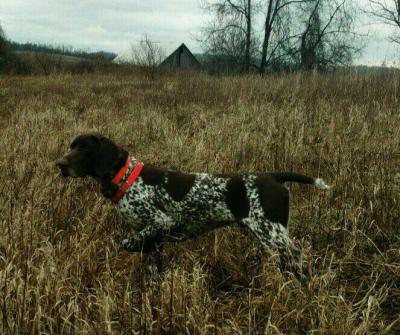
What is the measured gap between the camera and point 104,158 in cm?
342

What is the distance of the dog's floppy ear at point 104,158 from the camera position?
134 inches

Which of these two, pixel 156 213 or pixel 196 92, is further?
pixel 196 92

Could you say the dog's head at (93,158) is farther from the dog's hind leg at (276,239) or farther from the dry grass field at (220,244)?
the dog's hind leg at (276,239)

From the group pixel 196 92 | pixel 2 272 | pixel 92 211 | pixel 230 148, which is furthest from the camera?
pixel 196 92

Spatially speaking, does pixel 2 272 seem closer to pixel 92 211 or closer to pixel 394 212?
pixel 92 211

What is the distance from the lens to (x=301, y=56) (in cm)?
2831

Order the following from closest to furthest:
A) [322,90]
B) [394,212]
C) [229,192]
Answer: [229,192]
[394,212]
[322,90]

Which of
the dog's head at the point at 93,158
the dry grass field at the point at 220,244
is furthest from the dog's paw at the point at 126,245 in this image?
the dog's head at the point at 93,158

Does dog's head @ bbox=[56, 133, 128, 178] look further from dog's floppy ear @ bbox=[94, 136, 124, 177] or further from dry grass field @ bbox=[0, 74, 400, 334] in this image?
dry grass field @ bbox=[0, 74, 400, 334]

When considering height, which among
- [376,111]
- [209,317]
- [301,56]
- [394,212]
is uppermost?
[301,56]

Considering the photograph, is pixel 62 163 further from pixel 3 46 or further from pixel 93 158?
pixel 3 46

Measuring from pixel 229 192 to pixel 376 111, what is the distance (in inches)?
191

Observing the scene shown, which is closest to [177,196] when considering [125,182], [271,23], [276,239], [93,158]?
[125,182]

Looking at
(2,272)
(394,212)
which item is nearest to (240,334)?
(2,272)
